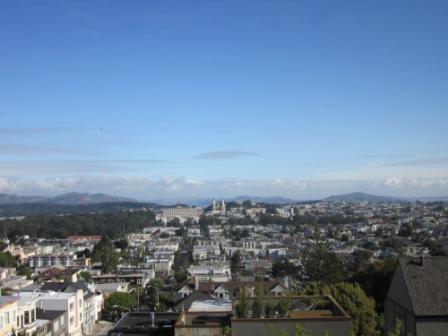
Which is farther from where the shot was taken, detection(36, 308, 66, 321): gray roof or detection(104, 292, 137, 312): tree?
detection(104, 292, 137, 312): tree

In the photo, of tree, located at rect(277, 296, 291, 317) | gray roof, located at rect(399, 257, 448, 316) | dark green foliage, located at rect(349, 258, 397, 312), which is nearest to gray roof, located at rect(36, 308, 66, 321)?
tree, located at rect(277, 296, 291, 317)

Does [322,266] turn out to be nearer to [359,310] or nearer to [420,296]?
[359,310]

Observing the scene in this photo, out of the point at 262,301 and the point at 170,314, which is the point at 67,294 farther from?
the point at 262,301

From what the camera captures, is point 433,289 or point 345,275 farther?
point 345,275

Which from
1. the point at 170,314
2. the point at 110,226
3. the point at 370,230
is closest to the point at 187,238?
the point at 110,226

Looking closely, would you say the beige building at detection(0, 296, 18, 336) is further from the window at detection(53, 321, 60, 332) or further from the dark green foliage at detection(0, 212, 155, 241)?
the dark green foliage at detection(0, 212, 155, 241)

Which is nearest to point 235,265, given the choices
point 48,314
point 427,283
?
point 48,314

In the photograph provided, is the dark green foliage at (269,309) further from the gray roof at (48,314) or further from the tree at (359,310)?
the gray roof at (48,314)

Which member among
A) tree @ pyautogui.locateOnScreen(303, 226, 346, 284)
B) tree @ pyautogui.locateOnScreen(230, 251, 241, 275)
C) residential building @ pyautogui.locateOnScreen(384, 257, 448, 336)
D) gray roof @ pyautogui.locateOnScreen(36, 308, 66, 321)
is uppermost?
residential building @ pyautogui.locateOnScreen(384, 257, 448, 336)

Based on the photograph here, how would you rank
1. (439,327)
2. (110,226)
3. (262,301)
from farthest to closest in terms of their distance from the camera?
1. (110,226)
2. (439,327)
3. (262,301)
